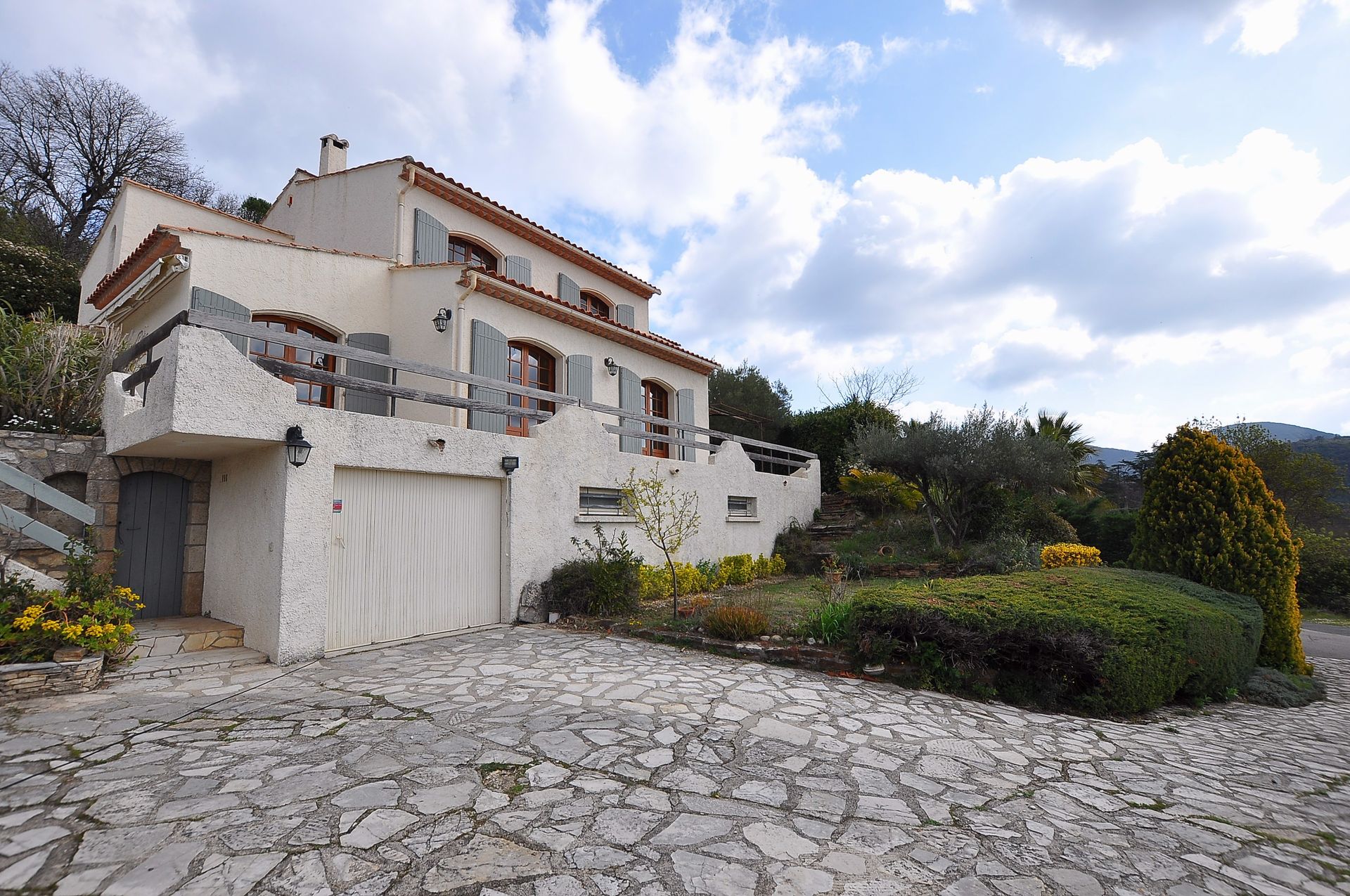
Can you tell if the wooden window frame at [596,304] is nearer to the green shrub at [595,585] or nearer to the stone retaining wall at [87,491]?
the green shrub at [595,585]

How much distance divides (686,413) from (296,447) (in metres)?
9.86

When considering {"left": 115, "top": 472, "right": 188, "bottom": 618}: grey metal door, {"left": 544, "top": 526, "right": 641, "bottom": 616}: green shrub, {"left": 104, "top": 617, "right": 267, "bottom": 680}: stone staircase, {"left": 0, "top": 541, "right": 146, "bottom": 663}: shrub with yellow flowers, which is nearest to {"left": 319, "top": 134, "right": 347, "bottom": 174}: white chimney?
{"left": 115, "top": 472, "right": 188, "bottom": 618}: grey metal door

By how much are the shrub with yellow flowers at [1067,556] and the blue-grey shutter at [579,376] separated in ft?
31.1

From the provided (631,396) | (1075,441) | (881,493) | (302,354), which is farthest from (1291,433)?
(302,354)

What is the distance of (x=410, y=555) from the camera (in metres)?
7.15

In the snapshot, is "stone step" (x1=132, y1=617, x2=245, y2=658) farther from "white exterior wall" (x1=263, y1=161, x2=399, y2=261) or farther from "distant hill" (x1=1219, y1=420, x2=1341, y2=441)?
"distant hill" (x1=1219, y1=420, x2=1341, y2=441)

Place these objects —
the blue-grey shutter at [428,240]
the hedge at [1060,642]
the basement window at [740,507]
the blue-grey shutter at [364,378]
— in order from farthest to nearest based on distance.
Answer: the basement window at [740,507] → the blue-grey shutter at [428,240] → the blue-grey shutter at [364,378] → the hedge at [1060,642]

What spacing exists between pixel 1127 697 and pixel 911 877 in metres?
4.13

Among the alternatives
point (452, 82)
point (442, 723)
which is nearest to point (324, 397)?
point (452, 82)

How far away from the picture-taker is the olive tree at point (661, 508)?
31.1 ft

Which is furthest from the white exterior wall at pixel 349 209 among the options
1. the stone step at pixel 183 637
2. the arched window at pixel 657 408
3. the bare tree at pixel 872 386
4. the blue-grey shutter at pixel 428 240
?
the bare tree at pixel 872 386

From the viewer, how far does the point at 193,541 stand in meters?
7.34

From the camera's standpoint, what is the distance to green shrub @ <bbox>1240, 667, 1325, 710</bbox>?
6.79 meters

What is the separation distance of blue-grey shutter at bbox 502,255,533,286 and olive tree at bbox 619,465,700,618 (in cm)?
584
